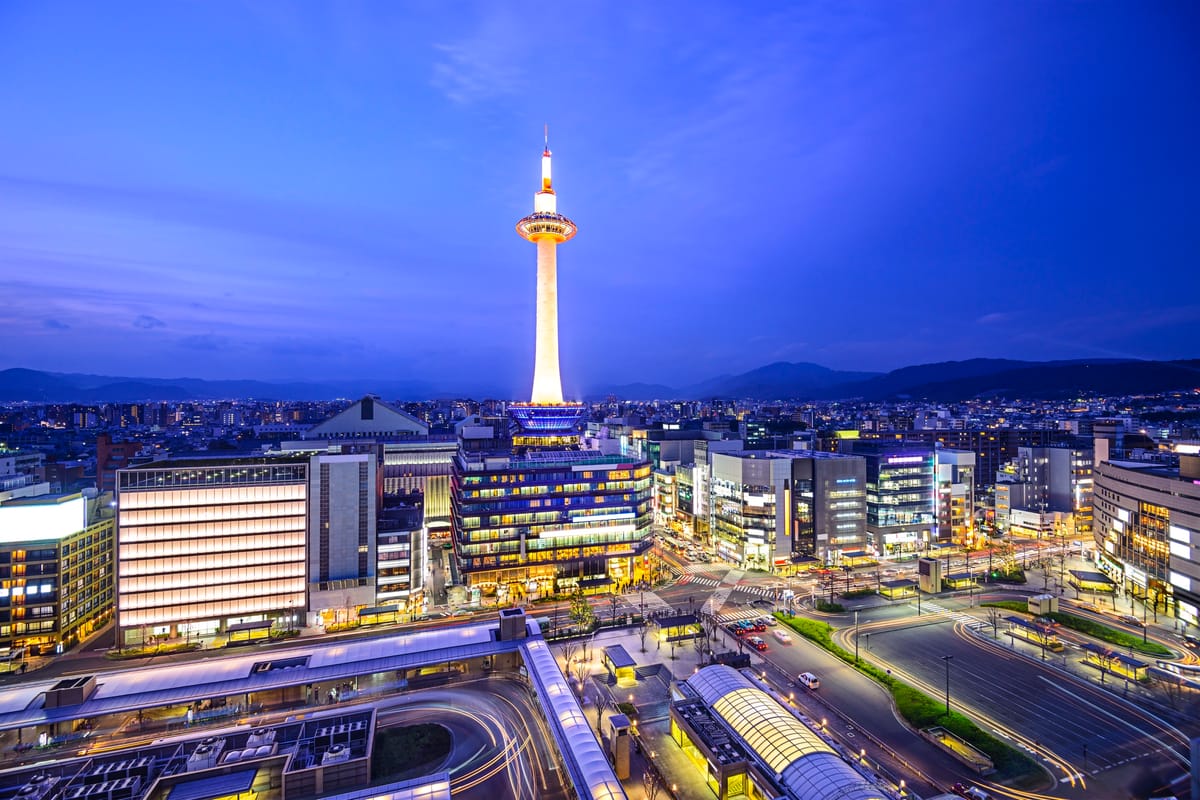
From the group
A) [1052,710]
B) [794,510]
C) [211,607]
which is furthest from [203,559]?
[1052,710]

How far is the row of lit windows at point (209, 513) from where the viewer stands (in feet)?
194

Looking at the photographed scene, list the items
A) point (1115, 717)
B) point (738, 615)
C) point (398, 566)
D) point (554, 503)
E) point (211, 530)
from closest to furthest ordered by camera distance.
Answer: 1. point (1115, 717)
2. point (211, 530)
3. point (738, 615)
4. point (398, 566)
5. point (554, 503)

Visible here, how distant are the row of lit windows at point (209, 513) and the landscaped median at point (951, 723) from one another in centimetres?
6143

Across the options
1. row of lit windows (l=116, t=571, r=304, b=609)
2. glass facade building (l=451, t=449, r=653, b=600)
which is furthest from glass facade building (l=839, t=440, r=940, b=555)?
row of lit windows (l=116, t=571, r=304, b=609)

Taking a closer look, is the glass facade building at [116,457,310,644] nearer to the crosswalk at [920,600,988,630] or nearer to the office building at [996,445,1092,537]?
the crosswalk at [920,600,988,630]

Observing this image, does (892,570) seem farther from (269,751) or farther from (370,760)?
(269,751)

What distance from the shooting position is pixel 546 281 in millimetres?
108625

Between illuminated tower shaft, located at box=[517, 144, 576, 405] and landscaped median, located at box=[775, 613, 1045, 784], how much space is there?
219 ft

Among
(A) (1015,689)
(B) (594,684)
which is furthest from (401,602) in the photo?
(A) (1015,689)

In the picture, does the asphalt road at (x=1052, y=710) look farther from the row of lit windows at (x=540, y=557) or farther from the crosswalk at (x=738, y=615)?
the row of lit windows at (x=540, y=557)

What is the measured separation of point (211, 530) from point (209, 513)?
1.92 meters

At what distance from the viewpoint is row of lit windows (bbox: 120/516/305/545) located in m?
59.0

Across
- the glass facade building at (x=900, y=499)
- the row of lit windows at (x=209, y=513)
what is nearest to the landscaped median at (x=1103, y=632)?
the glass facade building at (x=900, y=499)

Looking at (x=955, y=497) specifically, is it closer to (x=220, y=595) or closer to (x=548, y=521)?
(x=548, y=521)
